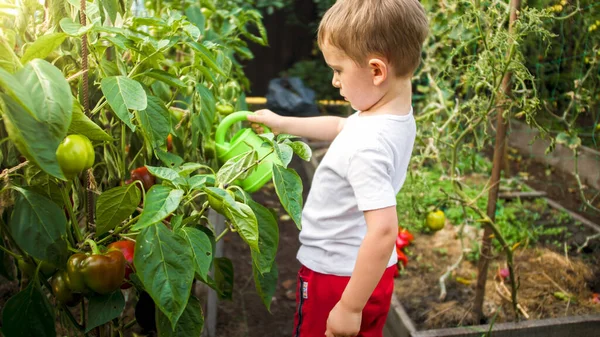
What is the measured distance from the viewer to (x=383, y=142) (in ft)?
4.67

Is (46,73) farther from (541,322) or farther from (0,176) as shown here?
(541,322)

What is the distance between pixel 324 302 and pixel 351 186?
343 mm

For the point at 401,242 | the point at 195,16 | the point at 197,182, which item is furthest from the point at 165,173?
the point at 401,242

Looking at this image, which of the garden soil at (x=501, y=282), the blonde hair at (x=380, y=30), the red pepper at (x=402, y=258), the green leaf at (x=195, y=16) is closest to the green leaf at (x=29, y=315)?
the blonde hair at (x=380, y=30)

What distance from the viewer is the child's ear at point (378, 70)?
139 cm

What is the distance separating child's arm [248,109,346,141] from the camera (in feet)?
5.58

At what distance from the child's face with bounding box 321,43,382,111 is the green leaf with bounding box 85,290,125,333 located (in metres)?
0.69

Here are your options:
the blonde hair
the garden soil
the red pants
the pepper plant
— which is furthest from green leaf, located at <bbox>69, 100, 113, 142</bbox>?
the garden soil

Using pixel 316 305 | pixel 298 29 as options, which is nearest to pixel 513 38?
pixel 316 305

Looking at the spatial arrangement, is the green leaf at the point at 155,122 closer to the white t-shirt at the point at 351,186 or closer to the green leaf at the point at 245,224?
the green leaf at the point at 245,224

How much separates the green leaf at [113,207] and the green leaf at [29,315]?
0.63 feet

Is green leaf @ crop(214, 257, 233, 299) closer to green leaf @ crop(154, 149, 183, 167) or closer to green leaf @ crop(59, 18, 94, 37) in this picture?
green leaf @ crop(154, 149, 183, 167)

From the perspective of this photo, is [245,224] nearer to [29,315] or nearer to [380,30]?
[29,315]

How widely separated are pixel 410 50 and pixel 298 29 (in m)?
6.32
